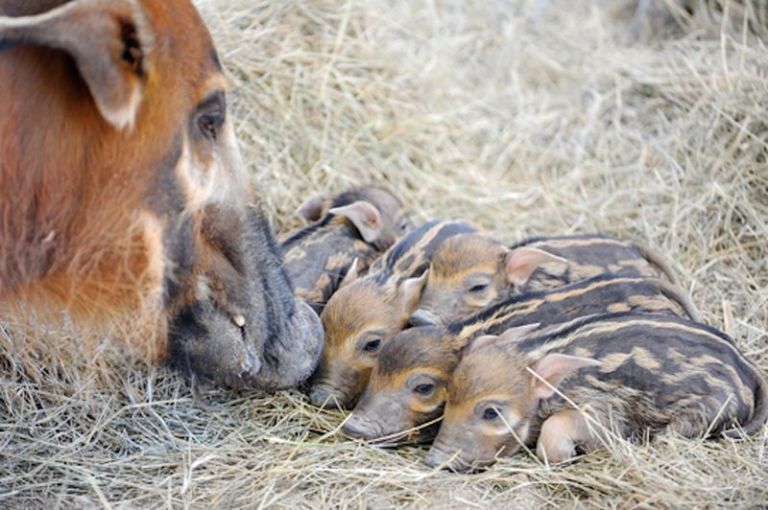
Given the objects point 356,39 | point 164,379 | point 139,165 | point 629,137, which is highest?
point 139,165

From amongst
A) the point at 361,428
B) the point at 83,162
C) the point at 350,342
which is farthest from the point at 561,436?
the point at 83,162

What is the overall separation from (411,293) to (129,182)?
61.0 inches

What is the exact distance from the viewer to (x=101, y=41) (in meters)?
2.55

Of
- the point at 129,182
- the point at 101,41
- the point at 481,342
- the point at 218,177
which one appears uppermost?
the point at 101,41

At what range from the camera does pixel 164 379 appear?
12.9ft

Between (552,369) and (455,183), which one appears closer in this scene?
(552,369)

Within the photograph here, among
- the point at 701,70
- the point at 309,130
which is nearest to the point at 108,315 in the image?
the point at 309,130

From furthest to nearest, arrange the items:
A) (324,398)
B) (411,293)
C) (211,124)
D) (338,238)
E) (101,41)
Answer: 1. (338,238)
2. (411,293)
3. (324,398)
4. (211,124)
5. (101,41)

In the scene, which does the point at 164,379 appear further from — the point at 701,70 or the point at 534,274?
the point at 701,70

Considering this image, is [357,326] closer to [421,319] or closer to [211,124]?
[421,319]

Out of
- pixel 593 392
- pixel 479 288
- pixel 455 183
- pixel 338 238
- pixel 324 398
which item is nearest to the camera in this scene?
pixel 593 392

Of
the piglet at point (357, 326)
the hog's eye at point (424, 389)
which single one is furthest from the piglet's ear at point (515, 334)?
the piglet at point (357, 326)

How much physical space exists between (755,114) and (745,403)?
2179mm

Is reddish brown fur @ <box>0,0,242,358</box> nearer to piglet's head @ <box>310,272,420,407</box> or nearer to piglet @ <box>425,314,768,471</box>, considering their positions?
piglet's head @ <box>310,272,420,407</box>
